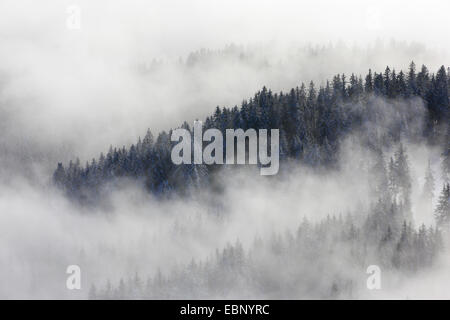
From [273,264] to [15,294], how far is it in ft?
233

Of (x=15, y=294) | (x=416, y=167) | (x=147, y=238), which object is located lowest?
(x=15, y=294)

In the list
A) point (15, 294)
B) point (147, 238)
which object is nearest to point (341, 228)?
point (147, 238)

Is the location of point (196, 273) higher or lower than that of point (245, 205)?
lower
